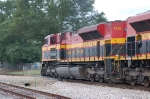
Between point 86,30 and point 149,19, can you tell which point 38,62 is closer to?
point 86,30

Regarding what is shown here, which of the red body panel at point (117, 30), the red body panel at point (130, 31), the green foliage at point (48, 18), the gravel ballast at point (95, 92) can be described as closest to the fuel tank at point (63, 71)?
the gravel ballast at point (95, 92)

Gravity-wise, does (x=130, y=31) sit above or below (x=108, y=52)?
above

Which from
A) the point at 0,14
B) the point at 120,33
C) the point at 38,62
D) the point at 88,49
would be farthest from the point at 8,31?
the point at 120,33

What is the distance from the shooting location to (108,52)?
69.1ft

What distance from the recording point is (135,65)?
1878cm

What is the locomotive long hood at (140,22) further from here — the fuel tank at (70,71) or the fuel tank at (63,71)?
the fuel tank at (63,71)

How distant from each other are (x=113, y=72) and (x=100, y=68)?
2013mm

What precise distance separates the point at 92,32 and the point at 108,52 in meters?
2.38

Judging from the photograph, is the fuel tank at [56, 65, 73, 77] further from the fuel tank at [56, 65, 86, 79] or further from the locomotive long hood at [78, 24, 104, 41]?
the locomotive long hood at [78, 24, 104, 41]

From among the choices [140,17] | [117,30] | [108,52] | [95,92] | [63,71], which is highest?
[140,17]

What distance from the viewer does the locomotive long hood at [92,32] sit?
22.0 m

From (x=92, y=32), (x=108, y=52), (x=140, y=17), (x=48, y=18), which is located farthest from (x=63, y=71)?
(x=48, y=18)

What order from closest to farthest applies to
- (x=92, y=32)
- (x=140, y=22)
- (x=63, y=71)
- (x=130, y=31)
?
(x=140, y=22), (x=130, y=31), (x=92, y=32), (x=63, y=71)

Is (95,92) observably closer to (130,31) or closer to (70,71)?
(130,31)
